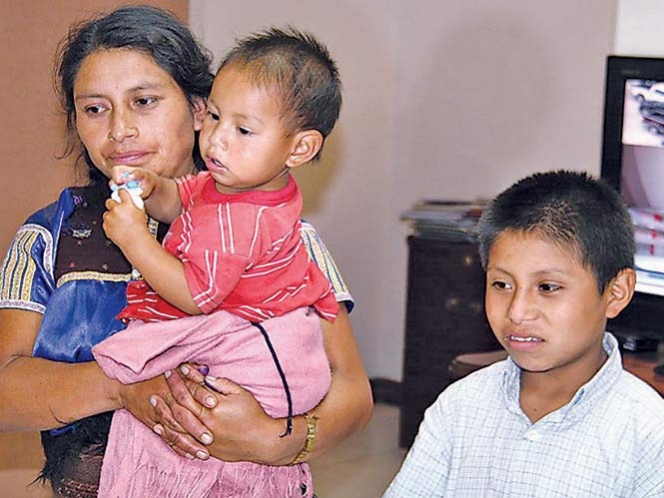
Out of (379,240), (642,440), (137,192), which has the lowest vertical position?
(379,240)

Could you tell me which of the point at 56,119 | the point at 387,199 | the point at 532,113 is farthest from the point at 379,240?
the point at 56,119

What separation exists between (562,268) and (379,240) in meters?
2.84

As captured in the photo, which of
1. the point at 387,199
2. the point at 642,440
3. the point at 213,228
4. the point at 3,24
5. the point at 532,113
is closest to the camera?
the point at 213,228

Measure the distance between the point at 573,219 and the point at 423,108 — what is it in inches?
107

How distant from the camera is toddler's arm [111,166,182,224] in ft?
5.55

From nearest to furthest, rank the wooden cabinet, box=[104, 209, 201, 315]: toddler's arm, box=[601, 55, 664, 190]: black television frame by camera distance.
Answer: box=[104, 209, 201, 315]: toddler's arm < box=[601, 55, 664, 190]: black television frame < the wooden cabinet

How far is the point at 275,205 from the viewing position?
1.72 metres

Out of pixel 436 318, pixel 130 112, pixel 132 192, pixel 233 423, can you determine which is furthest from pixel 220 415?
pixel 436 318

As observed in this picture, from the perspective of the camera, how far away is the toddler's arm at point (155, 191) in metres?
1.69

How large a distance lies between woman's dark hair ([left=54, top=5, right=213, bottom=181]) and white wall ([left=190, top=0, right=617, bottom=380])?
6.69ft

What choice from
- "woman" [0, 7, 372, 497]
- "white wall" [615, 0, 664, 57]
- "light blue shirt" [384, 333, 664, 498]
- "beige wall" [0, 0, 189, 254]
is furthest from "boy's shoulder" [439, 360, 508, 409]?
"beige wall" [0, 0, 189, 254]

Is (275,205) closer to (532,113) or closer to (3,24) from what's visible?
(3,24)

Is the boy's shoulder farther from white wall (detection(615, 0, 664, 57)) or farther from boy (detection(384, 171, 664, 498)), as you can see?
white wall (detection(615, 0, 664, 57))

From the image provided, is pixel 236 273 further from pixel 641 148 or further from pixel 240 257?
pixel 641 148
